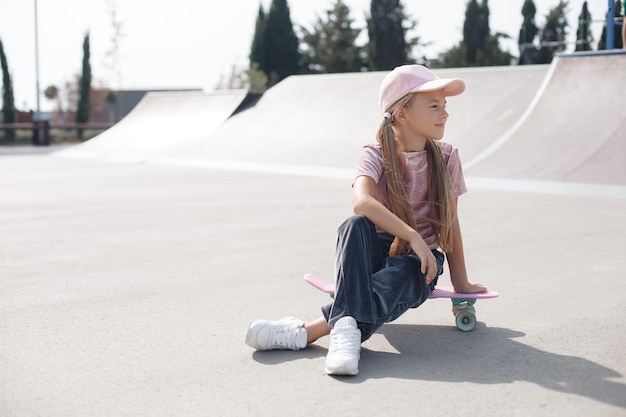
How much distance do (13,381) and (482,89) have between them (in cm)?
1171

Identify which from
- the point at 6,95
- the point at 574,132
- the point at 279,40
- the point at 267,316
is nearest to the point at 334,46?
the point at 279,40

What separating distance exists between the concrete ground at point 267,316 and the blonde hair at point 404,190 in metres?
0.45

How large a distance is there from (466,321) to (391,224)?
0.74 metres

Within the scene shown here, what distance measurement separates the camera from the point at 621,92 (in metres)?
10.7

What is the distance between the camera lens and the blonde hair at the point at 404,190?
312 cm

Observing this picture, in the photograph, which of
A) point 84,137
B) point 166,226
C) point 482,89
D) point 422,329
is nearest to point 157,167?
point 482,89

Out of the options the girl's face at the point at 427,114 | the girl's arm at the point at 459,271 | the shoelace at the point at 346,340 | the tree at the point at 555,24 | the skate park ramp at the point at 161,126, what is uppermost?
the tree at the point at 555,24

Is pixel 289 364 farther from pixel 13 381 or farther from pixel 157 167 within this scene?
pixel 157 167

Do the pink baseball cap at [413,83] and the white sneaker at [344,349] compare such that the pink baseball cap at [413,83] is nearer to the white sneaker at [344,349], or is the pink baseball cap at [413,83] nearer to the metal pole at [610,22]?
the white sneaker at [344,349]

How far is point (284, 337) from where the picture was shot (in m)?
3.11

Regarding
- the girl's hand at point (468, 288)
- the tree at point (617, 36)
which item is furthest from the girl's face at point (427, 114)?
the tree at point (617, 36)

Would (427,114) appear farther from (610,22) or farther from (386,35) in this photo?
(386,35)

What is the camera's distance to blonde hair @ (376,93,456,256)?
10.3ft

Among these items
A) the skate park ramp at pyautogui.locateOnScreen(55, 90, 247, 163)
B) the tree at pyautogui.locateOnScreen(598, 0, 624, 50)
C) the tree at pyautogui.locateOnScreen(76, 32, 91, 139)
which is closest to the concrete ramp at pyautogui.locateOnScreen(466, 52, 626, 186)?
the tree at pyautogui.locateOnScreen(598, 0, 624, 50)
